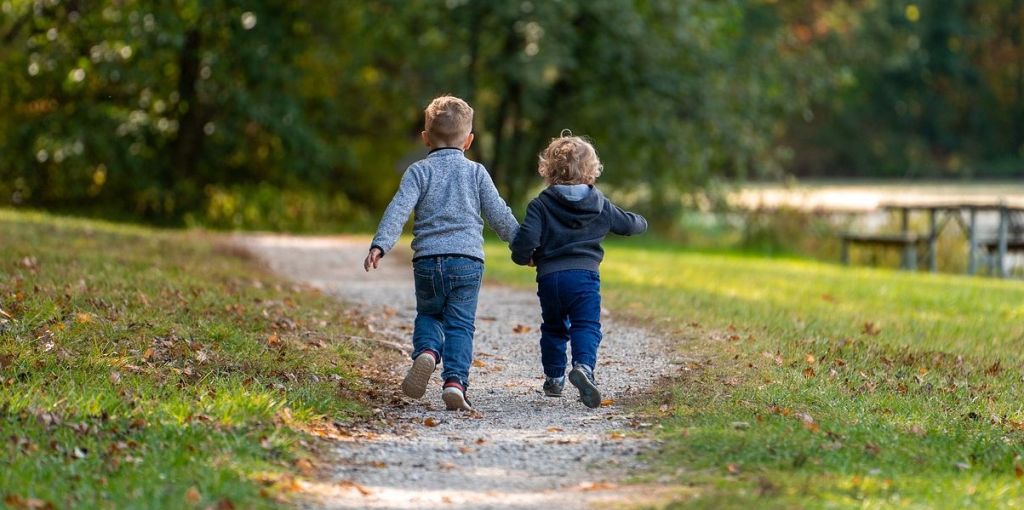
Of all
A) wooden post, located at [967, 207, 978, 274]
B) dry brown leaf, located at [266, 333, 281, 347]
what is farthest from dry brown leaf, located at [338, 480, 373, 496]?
wooden post, located at [967, 207, 978, 274]

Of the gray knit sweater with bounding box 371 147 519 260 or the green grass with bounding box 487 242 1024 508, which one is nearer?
the green grass with bounding box 487 242 1024 508

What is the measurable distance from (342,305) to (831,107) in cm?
4170

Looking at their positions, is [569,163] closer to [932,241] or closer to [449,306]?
[449,306]

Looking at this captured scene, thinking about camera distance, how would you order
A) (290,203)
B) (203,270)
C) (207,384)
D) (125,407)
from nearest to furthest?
(125,407) < (207,384) < (203,270) < (290,203)

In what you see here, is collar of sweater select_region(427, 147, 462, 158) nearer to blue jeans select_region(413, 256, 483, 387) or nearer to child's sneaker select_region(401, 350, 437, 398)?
blue jeans select_region(413, 256, 483, 387)

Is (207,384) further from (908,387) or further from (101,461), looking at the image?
(908,387)

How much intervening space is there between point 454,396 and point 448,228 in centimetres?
84

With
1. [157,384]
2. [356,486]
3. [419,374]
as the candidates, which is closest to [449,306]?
[419,374]

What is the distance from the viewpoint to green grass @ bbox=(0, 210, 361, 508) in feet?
16.8

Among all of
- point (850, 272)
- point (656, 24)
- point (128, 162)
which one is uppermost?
point (656, 24)

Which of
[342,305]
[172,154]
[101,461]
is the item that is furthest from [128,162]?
[101,461]

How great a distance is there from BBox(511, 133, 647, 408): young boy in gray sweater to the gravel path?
0.36 m

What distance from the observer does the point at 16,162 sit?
23.2 meters

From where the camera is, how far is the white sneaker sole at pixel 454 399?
675 cm
